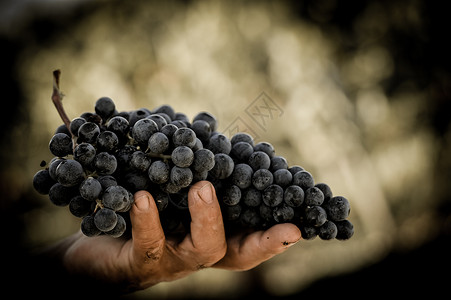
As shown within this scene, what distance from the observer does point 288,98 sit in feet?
8.20

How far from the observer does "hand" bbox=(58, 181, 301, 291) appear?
99 centimetres

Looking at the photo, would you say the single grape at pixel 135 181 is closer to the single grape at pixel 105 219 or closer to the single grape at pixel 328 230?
the single grape at pixel 105 219

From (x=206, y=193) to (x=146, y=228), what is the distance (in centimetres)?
23

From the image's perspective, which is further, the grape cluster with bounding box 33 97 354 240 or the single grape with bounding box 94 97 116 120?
the single grape with bounding box 94 97 116 120

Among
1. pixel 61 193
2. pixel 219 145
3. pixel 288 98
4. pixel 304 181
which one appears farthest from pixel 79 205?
pixel 288 98

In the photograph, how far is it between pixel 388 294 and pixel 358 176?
1.20 m

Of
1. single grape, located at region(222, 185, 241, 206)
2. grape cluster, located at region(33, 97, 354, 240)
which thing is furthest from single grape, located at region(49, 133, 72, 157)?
single grape, located at region(222, 185, 241, 206)

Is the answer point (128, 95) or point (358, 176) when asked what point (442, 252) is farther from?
point (128, 95)

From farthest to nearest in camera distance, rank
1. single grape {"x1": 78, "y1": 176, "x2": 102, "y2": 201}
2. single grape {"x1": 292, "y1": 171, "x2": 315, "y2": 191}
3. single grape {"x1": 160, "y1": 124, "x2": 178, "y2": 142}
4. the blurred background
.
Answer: the blurred background → single grape {"x1": 292, "y1": 171, "x2": 315, "y2": 191} → single grape {"x1": 160, "y1": 124, "x2": 178, "y2": 142} → single grape {"x1": 78, "y1": 176, "x2": 102, "y2": 201}

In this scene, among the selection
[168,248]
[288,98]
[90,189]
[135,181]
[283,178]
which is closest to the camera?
[90,189]

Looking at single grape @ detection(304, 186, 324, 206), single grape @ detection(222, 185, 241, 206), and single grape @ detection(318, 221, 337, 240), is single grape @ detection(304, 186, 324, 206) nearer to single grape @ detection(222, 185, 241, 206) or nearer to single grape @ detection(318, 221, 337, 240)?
single grape @ detection(318, 221, 337, 240)

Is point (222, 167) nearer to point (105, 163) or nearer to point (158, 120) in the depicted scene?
point (158, 120)

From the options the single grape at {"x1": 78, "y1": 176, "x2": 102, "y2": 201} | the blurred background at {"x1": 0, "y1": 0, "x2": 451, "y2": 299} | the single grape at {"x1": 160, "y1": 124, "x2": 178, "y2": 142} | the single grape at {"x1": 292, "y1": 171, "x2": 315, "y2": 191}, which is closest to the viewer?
the single grape at {"x1": 78, "y1": 176, "x2": 102, "y2": 201}

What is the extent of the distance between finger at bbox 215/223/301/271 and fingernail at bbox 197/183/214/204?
260 millimetres
